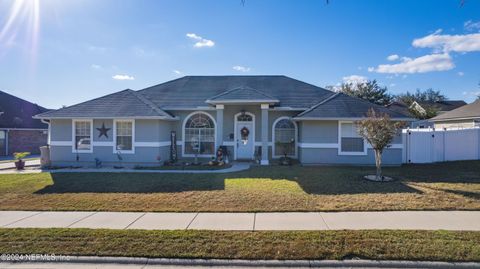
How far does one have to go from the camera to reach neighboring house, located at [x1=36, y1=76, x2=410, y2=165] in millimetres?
14273

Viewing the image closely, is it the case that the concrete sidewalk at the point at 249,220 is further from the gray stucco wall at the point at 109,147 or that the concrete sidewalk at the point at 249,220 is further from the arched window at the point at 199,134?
the arched window at the point at 199,134

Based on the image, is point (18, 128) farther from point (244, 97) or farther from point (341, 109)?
point (341, 109)

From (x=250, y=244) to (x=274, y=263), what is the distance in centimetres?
67

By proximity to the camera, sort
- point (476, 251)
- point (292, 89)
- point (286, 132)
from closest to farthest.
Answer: point (476, 251) < point (286, 132) < point (292, 89)

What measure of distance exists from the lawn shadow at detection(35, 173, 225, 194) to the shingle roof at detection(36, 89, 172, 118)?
367 cm

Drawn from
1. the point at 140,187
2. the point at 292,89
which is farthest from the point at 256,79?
the point at 140,187

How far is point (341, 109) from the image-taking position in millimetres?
14375

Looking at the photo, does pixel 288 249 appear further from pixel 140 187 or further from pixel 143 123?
pixel 143 123

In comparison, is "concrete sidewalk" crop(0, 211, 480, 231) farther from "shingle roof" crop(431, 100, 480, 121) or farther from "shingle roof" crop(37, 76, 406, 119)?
"shingle roof" crop(431, 100, 480, 121)

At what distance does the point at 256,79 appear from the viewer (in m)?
19.5

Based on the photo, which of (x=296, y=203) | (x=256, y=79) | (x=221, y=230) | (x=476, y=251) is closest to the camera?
(x=476, y=251)

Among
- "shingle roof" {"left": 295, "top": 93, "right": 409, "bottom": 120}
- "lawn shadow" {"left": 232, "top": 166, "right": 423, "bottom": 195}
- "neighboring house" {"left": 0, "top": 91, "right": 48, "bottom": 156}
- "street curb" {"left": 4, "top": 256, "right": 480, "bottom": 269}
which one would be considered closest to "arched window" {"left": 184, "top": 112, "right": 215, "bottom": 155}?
"lawn shadow" {"left": 232, "top": 166, "right": 423, "bottom": 195}

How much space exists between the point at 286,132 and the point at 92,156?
11.1 m

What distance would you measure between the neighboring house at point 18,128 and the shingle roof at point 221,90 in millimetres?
15196
